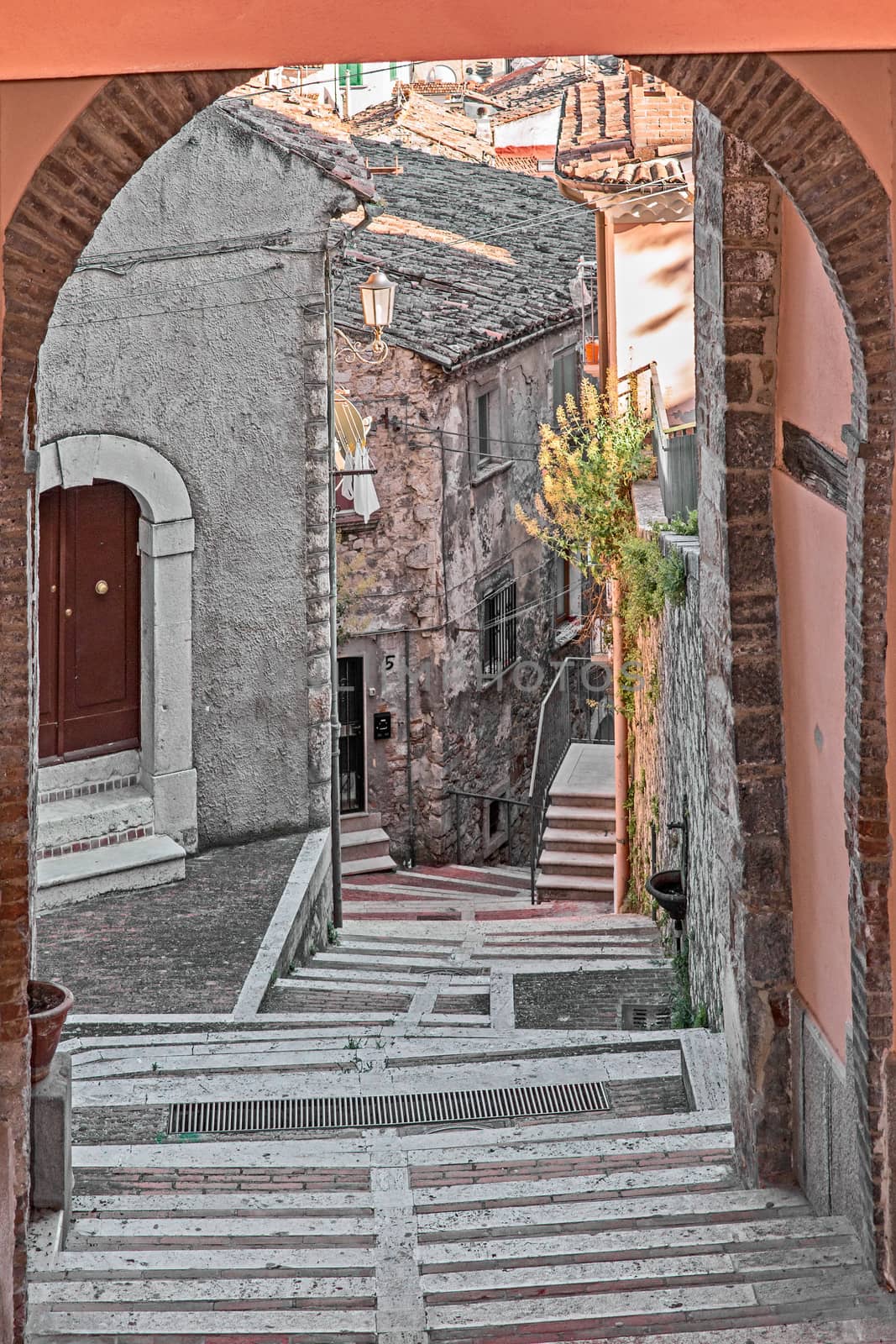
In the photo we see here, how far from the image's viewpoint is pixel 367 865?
57.9 ft

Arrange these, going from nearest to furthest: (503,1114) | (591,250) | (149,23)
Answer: (149,23)
(503,1114)
(591,250)

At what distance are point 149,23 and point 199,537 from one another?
24.2ft

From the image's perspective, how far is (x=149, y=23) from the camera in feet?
12.2

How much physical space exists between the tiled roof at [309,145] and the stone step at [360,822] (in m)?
8.24

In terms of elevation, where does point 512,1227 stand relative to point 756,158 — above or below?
below

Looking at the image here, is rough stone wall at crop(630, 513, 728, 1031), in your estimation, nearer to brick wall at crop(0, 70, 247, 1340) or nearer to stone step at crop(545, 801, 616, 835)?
stone step at crop(545, 801, 616, 835)

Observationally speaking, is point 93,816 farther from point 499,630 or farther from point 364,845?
point 499,630

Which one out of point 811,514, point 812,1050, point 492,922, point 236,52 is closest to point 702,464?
point 811,514

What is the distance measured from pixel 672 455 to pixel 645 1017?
10.9ft

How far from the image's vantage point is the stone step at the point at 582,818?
14711 millimetres

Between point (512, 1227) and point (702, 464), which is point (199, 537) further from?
point (512, 1227)

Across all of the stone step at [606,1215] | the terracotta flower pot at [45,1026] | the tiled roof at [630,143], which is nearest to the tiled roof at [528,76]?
the tiled roof at [630,143]

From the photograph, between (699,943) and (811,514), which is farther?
(699,943)

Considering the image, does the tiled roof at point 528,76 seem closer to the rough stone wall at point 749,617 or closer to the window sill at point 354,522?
the window sill at point 354,522
